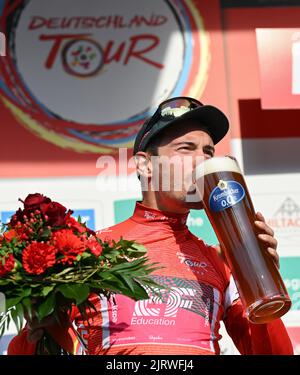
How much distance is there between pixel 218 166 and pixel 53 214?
1.19 ft

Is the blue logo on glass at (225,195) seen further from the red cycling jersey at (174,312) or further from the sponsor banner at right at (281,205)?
the sponsor banner at right at (281,205)

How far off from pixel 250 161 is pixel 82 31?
0.73 metres

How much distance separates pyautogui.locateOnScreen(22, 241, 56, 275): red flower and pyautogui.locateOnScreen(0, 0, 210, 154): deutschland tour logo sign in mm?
1263

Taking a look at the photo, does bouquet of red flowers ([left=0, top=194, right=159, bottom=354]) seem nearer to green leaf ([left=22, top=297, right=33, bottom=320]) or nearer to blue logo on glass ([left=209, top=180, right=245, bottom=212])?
green leaf ([left=22, top=297, right=33, bottom=320])

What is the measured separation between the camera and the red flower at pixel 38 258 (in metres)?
1.44

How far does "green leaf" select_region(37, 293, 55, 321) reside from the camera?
1.41 meters

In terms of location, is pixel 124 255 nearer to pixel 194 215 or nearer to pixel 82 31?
pixel 194 215

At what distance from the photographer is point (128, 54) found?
9.16 ft

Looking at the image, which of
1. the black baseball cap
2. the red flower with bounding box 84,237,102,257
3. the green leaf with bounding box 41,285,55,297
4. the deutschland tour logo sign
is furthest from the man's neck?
the deutschland tour logo sign

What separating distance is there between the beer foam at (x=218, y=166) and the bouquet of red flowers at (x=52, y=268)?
250mm

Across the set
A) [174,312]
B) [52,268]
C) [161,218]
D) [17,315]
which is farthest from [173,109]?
[17,315]

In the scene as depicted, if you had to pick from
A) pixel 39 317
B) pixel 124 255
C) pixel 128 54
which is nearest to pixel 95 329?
pixel 124 255

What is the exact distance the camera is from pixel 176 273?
1.78 m

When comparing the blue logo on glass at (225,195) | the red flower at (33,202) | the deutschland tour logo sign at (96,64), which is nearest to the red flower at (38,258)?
the red flower at (33,202)
